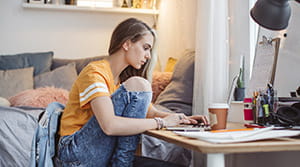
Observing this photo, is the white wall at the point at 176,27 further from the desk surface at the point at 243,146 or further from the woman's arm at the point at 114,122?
the desk surface at the point at 243,146

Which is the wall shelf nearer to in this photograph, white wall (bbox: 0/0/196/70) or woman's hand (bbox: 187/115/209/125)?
white wall (bbox: 0/0/196/70)

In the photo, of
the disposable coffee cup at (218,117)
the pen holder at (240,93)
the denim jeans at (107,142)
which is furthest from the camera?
the pen holder at (240,93)

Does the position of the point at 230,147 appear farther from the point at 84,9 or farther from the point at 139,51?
the point at 84,9

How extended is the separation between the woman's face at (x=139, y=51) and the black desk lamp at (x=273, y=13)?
2.12ft

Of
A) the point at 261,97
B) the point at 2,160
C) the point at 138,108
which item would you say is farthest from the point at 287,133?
the point at 2,160

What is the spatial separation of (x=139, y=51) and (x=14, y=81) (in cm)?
164

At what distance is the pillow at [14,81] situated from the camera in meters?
2.88

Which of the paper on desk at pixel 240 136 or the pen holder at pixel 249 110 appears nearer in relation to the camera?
the paper on desk at pixel 240 136

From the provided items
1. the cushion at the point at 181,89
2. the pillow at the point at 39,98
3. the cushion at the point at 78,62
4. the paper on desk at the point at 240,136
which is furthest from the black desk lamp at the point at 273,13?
the cushion at the point at 78,62

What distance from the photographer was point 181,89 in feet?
7.61

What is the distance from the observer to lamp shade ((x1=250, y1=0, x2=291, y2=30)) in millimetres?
1049

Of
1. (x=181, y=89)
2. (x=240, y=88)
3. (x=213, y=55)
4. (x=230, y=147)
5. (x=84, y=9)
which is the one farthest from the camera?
(x=84, y=9)

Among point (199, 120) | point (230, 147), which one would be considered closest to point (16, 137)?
point (199, 120)

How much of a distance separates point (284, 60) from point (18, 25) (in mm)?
2618
